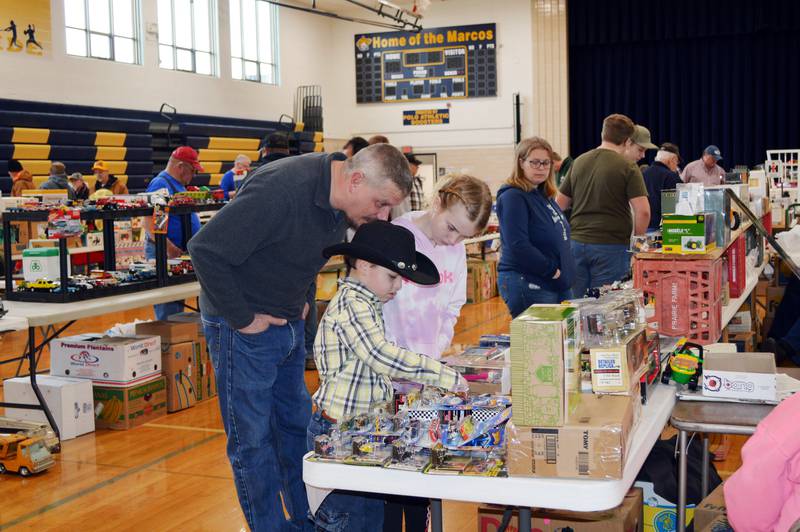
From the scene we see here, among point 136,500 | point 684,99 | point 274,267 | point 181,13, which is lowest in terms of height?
point 136,500

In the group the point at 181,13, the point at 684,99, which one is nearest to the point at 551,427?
the point at 181,13

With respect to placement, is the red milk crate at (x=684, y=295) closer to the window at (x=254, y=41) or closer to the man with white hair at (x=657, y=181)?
the man with white hair at (x=657, y=181)

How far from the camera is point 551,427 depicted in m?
1.96

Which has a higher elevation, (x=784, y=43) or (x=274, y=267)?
(x=784, y=43)

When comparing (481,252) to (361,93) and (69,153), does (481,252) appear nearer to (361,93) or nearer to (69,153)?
(69,153)

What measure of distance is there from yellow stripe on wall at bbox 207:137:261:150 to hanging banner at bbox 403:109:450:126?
11.0 ft

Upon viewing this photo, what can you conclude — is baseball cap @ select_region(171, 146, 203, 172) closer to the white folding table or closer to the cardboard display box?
the cardboard display box

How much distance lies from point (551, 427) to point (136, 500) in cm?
286

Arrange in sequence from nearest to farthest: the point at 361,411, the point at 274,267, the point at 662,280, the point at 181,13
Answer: the point at 361,411 < the point at 274,267 < the point at 662,280 < the point at 181,13

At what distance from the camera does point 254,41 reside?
1638 cm

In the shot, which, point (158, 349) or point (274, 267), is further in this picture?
point (158, 349)

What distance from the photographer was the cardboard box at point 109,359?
18.0 feet

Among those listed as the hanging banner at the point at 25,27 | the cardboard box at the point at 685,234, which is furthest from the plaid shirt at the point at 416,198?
the hanging banner at the point at 25,27

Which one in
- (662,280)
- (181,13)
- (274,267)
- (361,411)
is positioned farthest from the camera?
(181,13)
